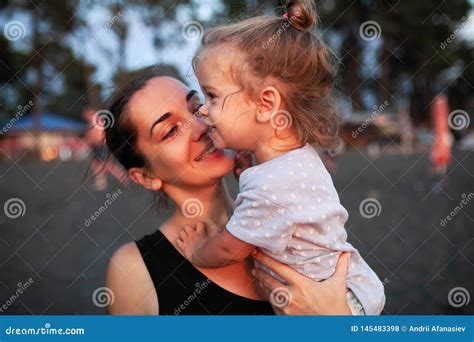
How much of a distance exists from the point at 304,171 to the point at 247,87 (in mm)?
329

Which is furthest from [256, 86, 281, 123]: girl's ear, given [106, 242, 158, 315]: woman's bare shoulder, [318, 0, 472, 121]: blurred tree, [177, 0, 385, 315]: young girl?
[318, 0, 472, 121]: blurred tree

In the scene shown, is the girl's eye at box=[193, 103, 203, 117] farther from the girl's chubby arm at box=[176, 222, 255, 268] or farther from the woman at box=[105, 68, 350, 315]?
the girl's chubby arm at box=[176, 222, 255, 268]

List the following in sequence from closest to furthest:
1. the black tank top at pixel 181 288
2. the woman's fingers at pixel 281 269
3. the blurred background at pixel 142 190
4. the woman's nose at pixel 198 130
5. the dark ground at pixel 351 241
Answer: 1. the woman's fingers at pixel 281 269
2. the black tank top at pixel 181 288
3. the woman's nose at pixel 198 130
4. the blurred background at pixel 142 190
5. the dark ground at pixel 351 241

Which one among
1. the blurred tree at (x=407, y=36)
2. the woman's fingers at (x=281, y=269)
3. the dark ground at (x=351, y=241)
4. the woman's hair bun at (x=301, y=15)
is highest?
the blurred tree at (x=407, y=36)

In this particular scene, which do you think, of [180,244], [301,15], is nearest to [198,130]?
[180,244]

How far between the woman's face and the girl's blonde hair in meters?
0.18

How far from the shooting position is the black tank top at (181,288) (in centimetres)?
202

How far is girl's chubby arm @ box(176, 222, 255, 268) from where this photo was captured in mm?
1877

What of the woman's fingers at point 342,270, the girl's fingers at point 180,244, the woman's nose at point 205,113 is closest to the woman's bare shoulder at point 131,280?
the girl's fingers at point 180,244

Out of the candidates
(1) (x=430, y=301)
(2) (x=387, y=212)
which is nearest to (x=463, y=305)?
(1) (x=430, y=301)

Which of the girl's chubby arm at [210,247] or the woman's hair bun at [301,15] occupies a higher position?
the woman's hair bun at [301,15]

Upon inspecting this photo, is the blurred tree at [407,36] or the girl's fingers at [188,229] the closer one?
the girl's fingers at [188,229]

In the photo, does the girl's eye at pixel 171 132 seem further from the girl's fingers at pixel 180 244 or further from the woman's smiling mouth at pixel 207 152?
the girl's fingers at pixel 180 244
